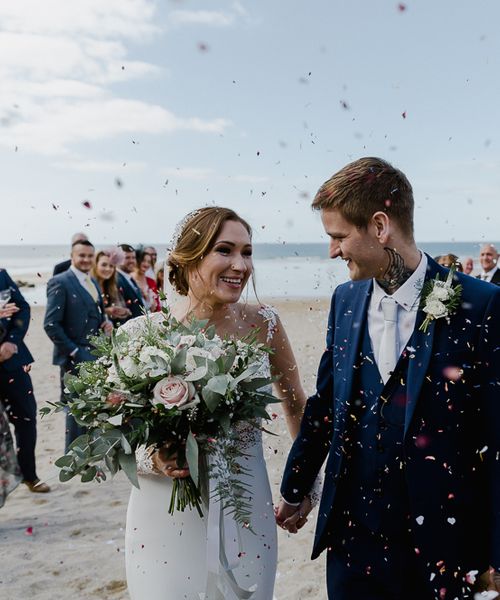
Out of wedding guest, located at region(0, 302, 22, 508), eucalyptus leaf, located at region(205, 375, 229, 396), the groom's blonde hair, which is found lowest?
wedding guest, located at region(0, 302, 22, 508)

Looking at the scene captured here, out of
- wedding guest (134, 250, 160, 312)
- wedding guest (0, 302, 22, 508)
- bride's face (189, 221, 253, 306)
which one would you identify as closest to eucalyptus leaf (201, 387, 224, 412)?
bride's face (189, 221, 253, 306)

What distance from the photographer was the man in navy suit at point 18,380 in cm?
599

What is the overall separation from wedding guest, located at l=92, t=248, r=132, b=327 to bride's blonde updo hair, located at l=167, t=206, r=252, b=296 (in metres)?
4.50

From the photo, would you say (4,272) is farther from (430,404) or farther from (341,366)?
(430,404)

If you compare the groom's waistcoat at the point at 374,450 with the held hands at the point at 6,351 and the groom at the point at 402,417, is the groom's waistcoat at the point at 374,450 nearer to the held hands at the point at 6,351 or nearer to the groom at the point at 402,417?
the groom at the point at 402,417

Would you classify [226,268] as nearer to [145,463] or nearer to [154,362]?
[154,362]

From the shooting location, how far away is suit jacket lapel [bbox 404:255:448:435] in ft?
7.96

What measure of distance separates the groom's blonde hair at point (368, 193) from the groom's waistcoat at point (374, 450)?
19.6 inches

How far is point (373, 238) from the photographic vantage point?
2.57 metres

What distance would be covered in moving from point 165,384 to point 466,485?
1.22m

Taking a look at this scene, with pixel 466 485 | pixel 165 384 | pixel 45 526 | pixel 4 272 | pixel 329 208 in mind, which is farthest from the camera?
pixel 4 272

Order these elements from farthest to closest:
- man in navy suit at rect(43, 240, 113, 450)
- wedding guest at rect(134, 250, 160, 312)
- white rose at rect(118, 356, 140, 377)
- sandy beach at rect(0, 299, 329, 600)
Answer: wedding guest at rect(134, 250, 160, 312) → man in navy suit at rect(43, 240, 113, 450) → sandy beach at rect(0, 299, 329, 600) → white rose at rect(118, 356, 140, 377)

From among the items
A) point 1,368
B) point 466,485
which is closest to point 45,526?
point 1,368

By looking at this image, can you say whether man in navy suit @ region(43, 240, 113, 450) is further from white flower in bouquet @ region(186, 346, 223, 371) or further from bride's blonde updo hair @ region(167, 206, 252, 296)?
white flower in bouquet @ region(186, 346, 223, 371)
